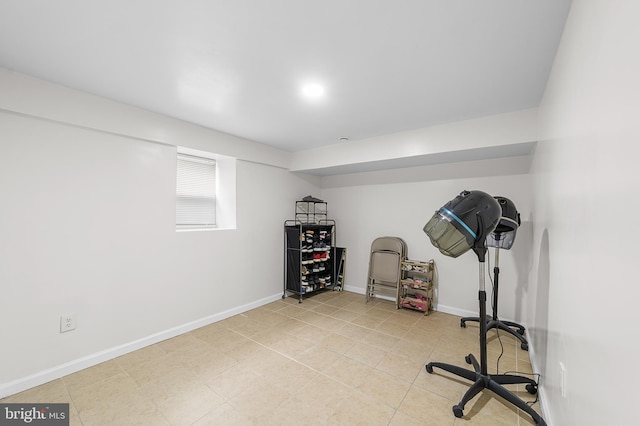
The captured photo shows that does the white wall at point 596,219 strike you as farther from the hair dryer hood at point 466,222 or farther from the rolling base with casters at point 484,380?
the hair dryer hood at point 466,222

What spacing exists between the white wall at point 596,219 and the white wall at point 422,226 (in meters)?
1.68

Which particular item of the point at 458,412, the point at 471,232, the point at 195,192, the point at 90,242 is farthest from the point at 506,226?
the point at 90,242

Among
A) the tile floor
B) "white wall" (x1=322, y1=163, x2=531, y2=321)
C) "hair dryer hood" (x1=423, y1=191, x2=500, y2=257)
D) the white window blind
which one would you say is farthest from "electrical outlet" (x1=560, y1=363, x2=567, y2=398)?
the white window blind

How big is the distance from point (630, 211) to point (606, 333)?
15.9 inches

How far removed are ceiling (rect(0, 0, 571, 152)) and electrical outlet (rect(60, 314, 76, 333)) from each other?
1.87 metres

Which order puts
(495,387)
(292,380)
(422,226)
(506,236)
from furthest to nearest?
(422,226) → (506,236) → (292,380) → (495,387)

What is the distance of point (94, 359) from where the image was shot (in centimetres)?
222

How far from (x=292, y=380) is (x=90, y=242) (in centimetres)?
207

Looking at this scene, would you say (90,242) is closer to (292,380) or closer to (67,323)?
(67,323)

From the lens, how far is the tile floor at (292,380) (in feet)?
5.44

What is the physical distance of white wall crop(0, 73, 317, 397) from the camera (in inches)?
74.5

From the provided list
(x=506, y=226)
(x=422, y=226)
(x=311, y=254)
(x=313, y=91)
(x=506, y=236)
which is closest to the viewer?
(x=313, y=91)

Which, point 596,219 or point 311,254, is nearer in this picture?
point 596,219

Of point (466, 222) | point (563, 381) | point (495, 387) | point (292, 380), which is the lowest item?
point (292, 380)
